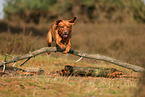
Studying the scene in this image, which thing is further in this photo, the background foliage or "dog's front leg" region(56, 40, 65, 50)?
the background foliage

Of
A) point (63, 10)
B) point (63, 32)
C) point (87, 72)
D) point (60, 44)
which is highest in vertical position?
point (63, 10)

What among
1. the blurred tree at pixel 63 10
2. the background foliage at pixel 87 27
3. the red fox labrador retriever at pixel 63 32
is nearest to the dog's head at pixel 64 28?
the red fox labrador retriever at pixel 63 32

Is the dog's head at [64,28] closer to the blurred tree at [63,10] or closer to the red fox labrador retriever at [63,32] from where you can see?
the red fox labrador retriever at [63,32]

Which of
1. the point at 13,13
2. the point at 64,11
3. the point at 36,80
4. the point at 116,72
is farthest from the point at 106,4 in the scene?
the point at 36,80

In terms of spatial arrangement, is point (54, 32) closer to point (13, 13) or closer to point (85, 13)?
point (13, 13)

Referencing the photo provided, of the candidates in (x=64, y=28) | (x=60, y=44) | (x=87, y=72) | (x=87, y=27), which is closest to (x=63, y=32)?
(x=64, y=28)

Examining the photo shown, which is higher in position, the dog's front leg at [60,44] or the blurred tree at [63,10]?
the blurred tree at [63,10]

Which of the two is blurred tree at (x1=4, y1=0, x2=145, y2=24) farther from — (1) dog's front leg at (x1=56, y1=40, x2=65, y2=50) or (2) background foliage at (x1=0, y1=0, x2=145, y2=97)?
(1) dog's front leg at (x1=56, y1=40, x2=65, y2=50)

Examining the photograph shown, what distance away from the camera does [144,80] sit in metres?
4.36

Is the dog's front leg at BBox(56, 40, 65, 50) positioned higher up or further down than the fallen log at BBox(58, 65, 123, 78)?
higher up

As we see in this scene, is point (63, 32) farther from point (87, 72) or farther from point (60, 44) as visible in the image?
point (87, 72)

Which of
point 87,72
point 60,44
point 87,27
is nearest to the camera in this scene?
point 60,44

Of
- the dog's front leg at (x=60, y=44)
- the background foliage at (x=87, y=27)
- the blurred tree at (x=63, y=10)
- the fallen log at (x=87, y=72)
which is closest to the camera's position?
the dog's front leg at (x=60, y=44)

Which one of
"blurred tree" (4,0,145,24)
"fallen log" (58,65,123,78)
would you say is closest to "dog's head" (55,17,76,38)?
"fallen log" (58,65,123,78)
